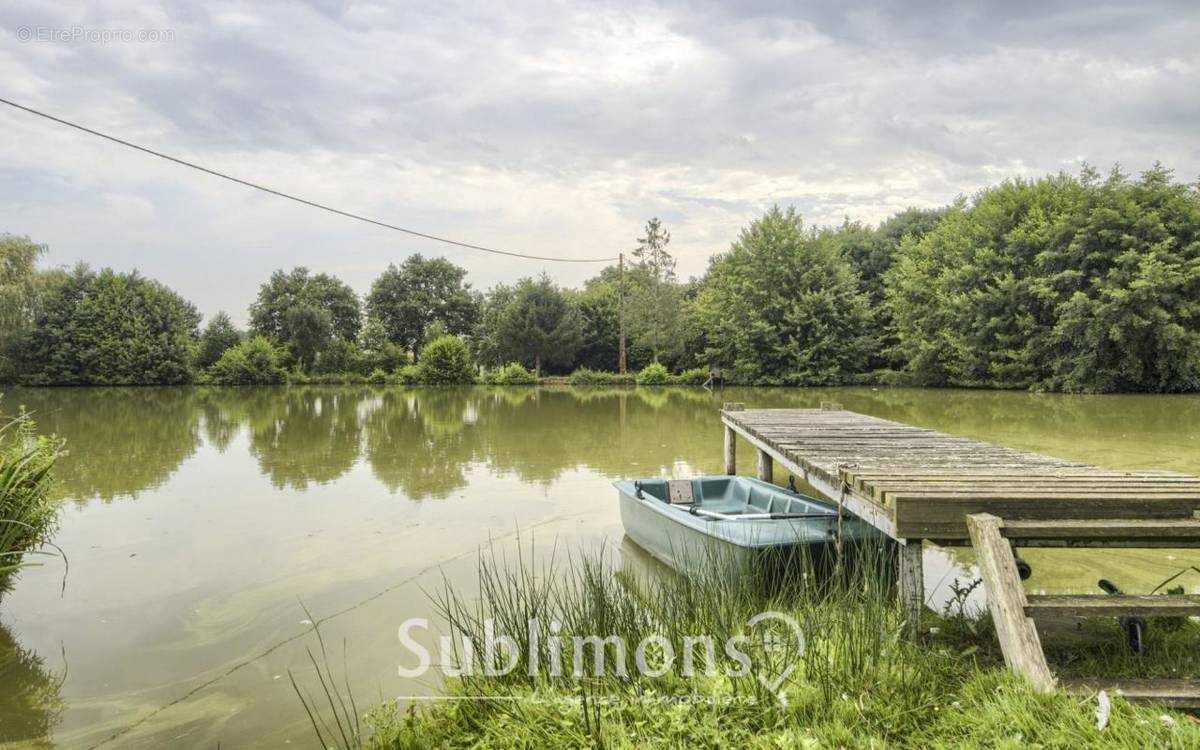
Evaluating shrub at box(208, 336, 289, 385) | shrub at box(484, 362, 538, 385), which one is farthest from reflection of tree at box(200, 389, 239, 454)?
shrub at box(484, 362, 538, 385)

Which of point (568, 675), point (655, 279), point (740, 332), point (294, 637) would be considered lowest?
point (294, 637)

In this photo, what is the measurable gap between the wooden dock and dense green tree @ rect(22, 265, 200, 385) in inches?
1553

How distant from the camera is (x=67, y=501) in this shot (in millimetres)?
8438

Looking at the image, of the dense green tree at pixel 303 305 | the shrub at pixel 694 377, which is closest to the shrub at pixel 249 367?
the dense green tree at pixel 303 305

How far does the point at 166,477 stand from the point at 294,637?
719 cm

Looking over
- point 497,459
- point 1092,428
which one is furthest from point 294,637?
point 1092,428

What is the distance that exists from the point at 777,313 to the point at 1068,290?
A: 37.8 feet

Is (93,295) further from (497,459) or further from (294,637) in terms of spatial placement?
(294,637)

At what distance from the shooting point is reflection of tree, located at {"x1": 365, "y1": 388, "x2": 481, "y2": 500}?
9.91 meters

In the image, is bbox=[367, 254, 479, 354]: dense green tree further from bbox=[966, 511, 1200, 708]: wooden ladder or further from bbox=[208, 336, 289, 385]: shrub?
bbox=[966, 511, 1200, 708]: wooden ladder

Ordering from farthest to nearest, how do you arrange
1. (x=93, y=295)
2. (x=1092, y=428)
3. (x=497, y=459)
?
(x=93, y=295) → (x=1092, y=428) → (x=497, y=459)

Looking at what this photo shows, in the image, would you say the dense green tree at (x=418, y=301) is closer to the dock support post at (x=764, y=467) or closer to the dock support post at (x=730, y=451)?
the dock support post at (x=730, y=451)

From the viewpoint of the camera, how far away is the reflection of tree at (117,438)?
32.4 ft

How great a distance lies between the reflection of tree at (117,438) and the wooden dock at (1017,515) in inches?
289
